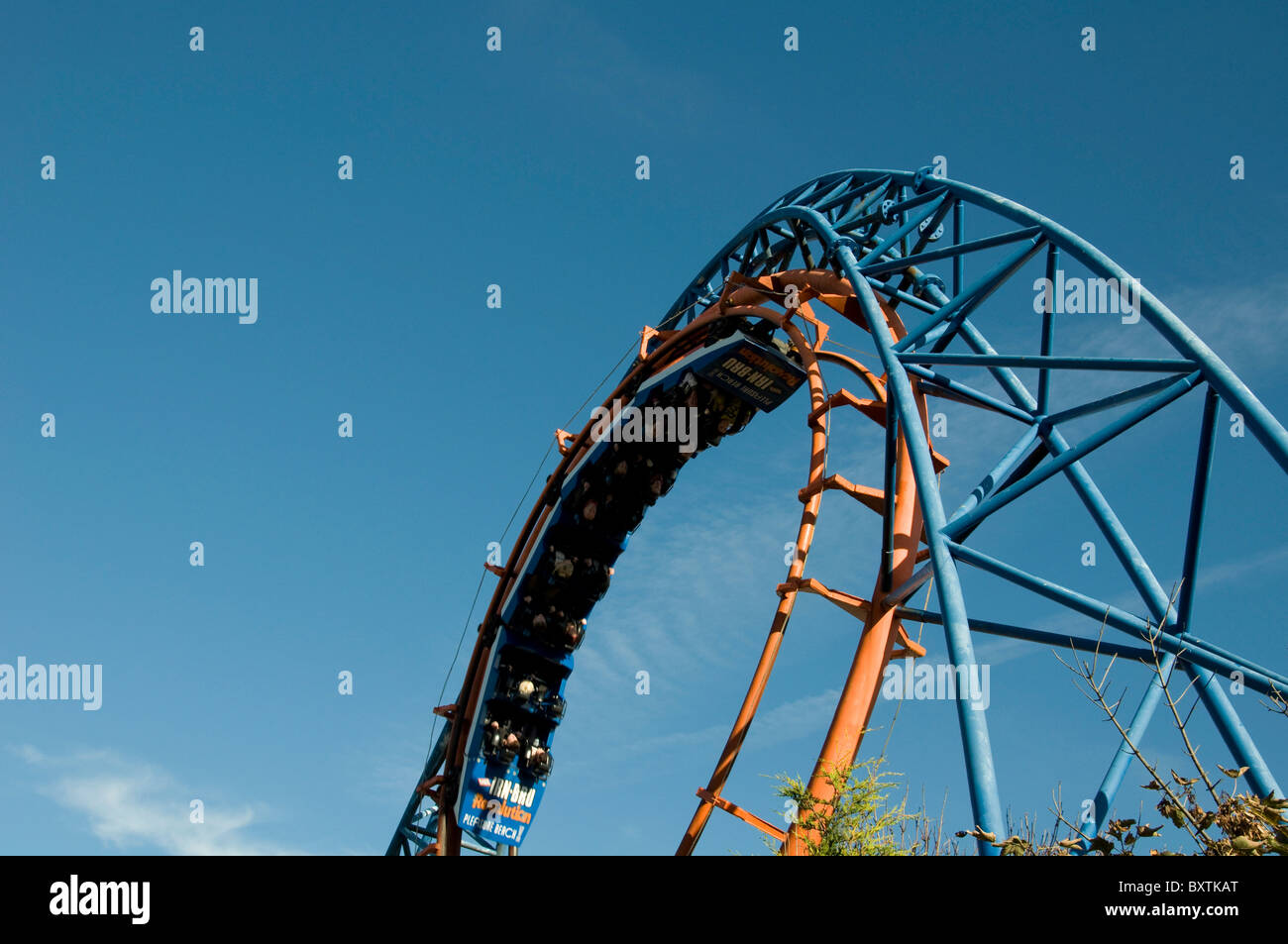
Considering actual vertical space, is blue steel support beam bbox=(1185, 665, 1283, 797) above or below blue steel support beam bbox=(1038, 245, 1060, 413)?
below

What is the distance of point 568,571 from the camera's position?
47.9 feet

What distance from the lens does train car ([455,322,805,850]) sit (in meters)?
13.6

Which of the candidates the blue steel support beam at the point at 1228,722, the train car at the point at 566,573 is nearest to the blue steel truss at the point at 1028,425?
the blue steel support beam at the point at 1228,722

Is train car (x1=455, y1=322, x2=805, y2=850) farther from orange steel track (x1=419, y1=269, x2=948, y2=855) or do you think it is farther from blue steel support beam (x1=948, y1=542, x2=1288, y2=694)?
blue steel support beam (x1=948, y1=542, x2=1288, y2=694)

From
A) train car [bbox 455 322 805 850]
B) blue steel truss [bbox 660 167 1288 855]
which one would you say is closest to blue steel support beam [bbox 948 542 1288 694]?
blue steel truss [bbox 660 167 1288 855]

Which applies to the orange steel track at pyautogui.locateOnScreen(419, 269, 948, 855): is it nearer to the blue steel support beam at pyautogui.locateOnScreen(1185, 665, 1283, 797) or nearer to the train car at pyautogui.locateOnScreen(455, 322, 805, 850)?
the train car at pyautogui.locateOnScreen(455, 322, 805, 850)

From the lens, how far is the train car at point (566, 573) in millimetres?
13602

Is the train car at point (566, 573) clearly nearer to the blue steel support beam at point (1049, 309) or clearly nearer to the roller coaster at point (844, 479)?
the roller coaster at point (844, 479)

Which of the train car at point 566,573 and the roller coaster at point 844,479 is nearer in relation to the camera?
the roller coaster at point 844,479

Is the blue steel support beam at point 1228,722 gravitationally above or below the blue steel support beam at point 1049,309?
below

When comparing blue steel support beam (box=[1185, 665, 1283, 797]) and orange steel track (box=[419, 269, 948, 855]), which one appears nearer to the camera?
blue steel support beam (box=[1185, 665, 1283, 797])

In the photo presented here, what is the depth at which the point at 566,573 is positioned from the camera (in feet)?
47.9
